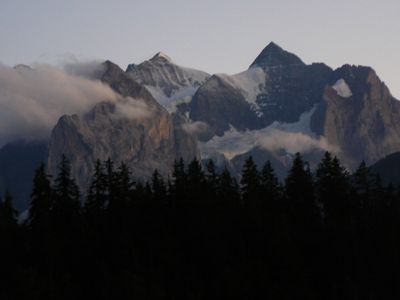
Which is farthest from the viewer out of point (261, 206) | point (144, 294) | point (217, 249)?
point (261, 206)

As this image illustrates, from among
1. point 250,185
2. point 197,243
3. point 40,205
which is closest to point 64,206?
point 40,205

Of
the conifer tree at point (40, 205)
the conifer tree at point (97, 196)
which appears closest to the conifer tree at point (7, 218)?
the conifer tree at point (40, 205)

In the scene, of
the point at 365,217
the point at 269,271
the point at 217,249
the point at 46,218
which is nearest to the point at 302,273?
the point at 269,271

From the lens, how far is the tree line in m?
90.6

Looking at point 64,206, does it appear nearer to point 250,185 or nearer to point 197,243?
point 197,243

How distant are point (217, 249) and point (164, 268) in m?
6.45

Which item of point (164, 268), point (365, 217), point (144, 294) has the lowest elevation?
point (144, 294)

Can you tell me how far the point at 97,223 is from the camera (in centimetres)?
10262

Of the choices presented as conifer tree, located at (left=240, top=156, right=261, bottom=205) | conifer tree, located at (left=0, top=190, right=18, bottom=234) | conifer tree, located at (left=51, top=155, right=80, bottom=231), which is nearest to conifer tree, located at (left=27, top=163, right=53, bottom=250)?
conifer tree, located at (left=51, top=155, right=80, bottom=231)

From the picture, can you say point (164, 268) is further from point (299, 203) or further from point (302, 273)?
point (299, 203)

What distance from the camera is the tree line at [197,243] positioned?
297 ft

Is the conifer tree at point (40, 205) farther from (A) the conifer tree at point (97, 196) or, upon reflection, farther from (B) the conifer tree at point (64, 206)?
(A) the conifer tree at point (97, 196)

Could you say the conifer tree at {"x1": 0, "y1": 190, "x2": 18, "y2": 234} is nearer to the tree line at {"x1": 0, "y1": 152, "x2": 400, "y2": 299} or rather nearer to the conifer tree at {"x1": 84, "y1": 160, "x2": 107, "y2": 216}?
the tree line at {"x1": 0, "y1": 152, "x2": 400, "y2": 299}

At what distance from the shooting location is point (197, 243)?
10044cm
